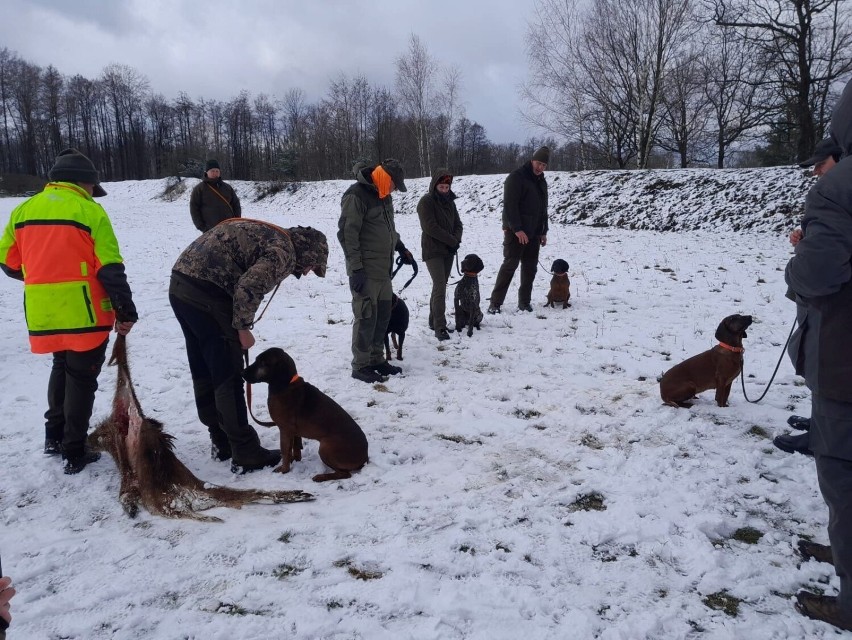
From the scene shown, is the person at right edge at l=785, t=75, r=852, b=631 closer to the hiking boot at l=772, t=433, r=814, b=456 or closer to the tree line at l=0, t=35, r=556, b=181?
the hiking boot at l=772, t=433, r=814, b=456

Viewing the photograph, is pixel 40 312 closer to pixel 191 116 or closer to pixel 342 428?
pixel 342 428

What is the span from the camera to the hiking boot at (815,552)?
7.78ft

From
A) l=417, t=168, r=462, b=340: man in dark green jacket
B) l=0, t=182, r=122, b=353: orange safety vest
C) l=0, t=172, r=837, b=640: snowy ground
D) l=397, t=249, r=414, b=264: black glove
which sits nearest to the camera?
l=0, t=172, r=837, b=640: snowy ground

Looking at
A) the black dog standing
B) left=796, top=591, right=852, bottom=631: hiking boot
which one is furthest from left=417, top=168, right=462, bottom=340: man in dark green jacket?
left=796, top=591, right=852, bottom=631: hiking boot

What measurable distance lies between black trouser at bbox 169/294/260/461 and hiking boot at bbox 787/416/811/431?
3920 millimetres

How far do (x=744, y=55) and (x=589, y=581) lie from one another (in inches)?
839

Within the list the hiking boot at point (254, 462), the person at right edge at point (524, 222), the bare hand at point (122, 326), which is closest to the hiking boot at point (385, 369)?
the hiking boot at point (254, 462)

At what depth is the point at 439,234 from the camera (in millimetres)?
5719

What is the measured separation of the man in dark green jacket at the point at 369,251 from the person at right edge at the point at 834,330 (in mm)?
3317

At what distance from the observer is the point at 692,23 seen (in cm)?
1684

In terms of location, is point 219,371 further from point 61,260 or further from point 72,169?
point 72,169

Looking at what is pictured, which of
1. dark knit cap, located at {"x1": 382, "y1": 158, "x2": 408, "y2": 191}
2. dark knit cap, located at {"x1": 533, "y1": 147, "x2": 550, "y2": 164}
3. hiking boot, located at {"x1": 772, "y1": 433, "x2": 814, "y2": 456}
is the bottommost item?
hiking boot, located at {"x1": 772, "y1": 433, "x2": 814, "y2": 456}

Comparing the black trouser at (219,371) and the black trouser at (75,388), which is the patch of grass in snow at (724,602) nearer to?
the black trouser at (219,371)

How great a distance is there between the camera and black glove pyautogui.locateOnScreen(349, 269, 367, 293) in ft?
14.8
